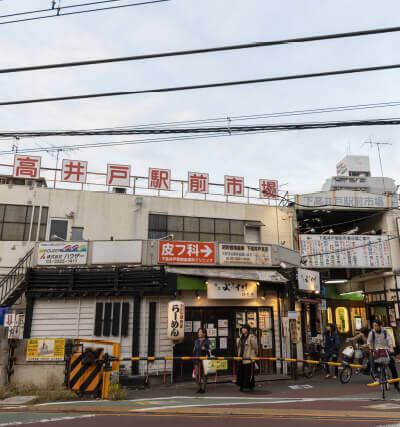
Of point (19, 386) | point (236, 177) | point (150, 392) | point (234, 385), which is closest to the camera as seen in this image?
point (19, 386)

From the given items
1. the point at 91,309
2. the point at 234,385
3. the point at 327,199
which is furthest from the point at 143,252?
the point at 327,199

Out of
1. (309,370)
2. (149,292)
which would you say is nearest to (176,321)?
(149,292)

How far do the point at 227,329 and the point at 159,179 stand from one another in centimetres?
999

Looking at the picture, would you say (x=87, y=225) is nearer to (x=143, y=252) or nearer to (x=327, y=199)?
(x=143, y=252)

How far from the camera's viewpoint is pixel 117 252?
15.8 m

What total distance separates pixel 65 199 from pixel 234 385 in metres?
13.8

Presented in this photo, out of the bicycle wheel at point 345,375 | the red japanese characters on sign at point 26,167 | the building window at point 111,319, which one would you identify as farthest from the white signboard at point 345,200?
the red japanese characters on sign at point 26,167

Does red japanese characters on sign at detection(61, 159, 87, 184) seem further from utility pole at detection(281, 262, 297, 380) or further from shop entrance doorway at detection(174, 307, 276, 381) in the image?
utility pole at detection(281, 262, 297, 380)

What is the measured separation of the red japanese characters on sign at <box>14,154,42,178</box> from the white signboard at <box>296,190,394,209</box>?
16.7 metres

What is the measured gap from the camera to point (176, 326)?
1462 centimetres

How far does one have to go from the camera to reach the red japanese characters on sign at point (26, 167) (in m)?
20.4

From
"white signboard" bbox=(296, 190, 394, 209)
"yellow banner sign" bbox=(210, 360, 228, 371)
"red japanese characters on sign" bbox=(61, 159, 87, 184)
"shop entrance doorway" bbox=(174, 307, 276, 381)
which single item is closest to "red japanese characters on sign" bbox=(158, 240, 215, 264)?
"shop entrance doorway" bbox=(174, 307, 276, 381)

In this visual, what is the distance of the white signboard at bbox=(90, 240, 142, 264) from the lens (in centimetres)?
1565

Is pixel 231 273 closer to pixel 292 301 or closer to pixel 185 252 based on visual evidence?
pixel 185 252
